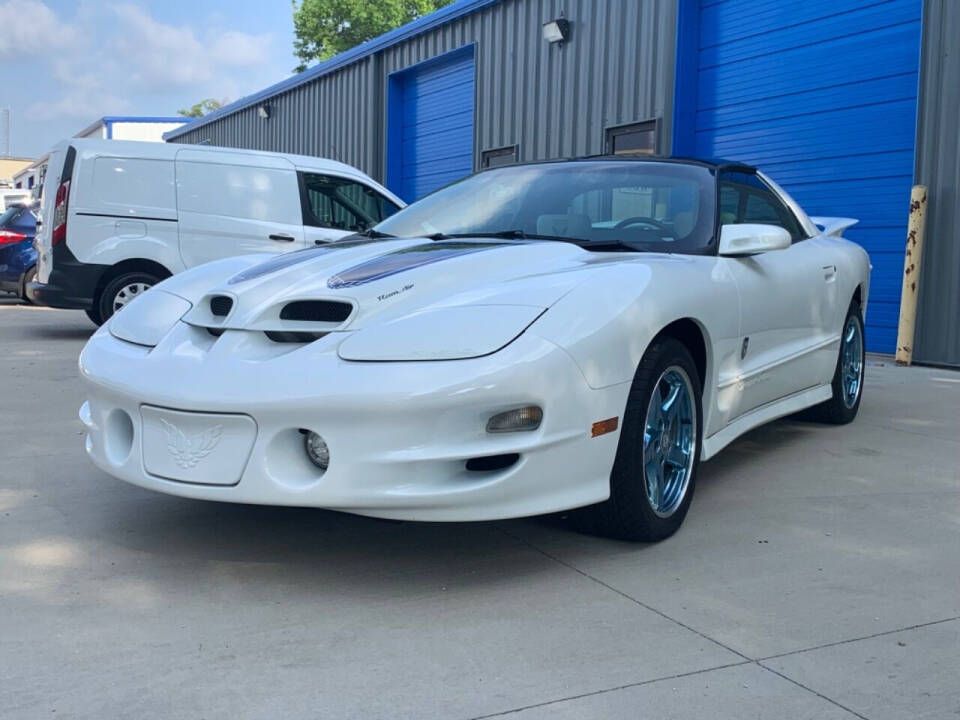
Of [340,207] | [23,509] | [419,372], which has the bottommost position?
[23,509]

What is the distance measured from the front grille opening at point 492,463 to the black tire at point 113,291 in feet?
23.3

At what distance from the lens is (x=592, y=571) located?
3037mm

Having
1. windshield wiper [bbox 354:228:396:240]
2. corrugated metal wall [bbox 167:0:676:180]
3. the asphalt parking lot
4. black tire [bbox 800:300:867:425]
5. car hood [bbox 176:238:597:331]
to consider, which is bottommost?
the asphalt parking lot

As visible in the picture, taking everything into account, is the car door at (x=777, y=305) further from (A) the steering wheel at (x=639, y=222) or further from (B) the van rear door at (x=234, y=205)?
(B) the van rear door at (x=234, y=205)

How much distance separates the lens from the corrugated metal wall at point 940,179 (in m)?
8.20

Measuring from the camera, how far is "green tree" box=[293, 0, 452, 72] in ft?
158

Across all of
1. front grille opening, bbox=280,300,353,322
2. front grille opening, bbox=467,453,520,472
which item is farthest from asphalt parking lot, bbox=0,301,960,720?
front grille opening, bbox=280,300,353,322

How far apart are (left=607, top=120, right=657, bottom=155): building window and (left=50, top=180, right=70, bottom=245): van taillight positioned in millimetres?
6020

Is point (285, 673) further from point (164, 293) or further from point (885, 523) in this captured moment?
point (885, 523)

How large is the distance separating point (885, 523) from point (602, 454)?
4.31 ft

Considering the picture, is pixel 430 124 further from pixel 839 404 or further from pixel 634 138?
pixel 839 404

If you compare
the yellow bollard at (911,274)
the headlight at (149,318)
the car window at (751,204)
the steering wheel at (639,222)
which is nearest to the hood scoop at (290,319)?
the headlight at (149,318)

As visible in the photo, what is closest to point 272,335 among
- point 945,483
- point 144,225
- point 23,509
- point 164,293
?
point 164,293

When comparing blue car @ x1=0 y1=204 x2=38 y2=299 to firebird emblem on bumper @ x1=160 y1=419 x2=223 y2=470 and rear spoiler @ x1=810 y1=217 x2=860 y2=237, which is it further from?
firebird emblem on bumper @ x1=160 y1=419 x2=223 y2=470
